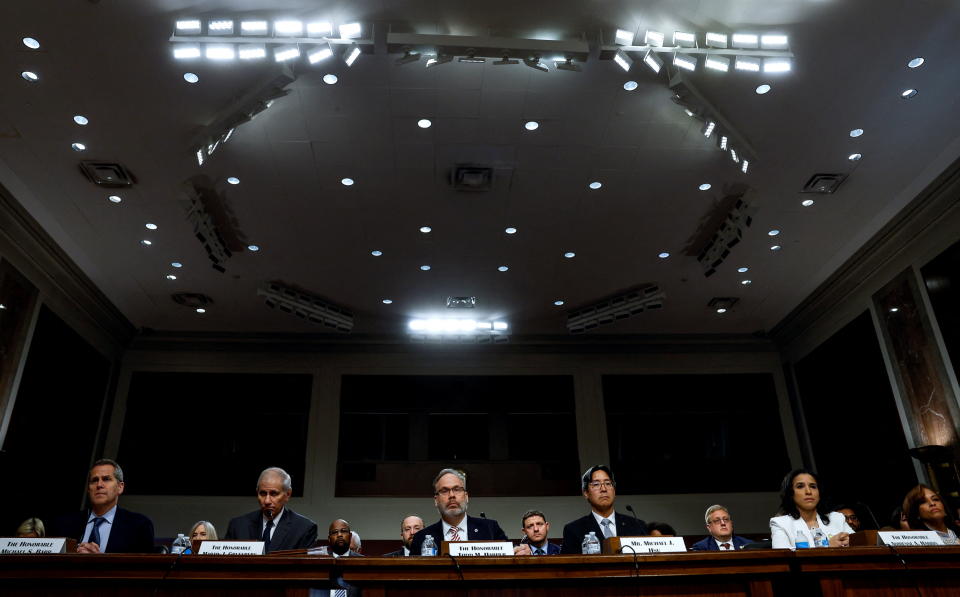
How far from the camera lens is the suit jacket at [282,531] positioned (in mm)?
3367

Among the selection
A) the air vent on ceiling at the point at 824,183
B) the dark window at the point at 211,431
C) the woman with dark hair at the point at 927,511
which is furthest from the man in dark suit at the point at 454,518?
the dark window at the point at 211,431

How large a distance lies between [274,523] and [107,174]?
4.48 meters

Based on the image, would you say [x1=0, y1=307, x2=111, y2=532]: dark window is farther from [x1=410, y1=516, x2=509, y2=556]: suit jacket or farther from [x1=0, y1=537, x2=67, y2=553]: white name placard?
[x1=410, y1=516, x2=509, y2=556]: suit jacket

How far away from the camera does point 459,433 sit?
10125 mm

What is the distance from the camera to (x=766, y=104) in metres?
5.61

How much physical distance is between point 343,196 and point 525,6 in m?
2.91

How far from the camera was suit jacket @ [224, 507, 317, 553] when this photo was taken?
337cm

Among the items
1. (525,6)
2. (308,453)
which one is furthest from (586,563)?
(308,453)

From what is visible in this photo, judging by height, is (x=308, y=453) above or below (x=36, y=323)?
below

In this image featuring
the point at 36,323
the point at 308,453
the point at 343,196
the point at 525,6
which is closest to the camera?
the point at 525,6

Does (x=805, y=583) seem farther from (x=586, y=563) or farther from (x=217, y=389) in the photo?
(x=217, y=389)

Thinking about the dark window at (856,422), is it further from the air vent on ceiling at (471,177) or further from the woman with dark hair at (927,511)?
the air vent on ceiling at (471,177)

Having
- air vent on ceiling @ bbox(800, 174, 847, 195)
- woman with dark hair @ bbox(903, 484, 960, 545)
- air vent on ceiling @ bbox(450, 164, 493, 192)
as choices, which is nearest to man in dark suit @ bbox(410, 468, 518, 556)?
woman with dark hair @ bbox(903, 484, 960, 545)

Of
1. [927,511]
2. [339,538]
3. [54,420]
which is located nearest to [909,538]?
[927,511]
